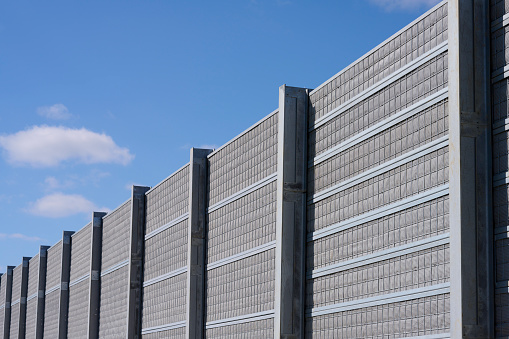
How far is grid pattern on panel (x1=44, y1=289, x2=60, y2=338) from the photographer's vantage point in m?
45.6

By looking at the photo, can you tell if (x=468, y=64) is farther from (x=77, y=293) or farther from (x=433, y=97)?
(x=77, y=293)

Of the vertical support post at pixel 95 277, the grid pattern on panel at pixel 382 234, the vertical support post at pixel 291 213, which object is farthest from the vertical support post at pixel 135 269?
the grid pattern on panel at pixel 382 234

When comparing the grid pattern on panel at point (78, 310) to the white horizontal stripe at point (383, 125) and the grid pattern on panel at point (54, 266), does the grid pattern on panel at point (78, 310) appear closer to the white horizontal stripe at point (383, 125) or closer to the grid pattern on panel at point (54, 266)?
the grid pattern on panel at point (54, 266)

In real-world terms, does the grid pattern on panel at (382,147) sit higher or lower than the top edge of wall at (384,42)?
lower

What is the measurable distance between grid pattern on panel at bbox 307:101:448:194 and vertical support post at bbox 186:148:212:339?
24.2 ft

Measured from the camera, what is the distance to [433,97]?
15.8m

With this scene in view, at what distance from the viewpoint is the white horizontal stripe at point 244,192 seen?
2250 cm

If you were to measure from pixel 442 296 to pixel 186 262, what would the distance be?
14.1 m

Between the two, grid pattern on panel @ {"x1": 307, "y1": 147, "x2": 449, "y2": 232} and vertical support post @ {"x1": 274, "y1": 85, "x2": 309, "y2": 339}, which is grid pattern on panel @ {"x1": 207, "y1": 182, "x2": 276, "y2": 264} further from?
grid pattern on panel @ {"x1": 307, "y1": 147, "x2": 449, "y2": 232}

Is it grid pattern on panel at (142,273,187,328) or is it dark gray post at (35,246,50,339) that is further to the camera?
dark gray post at (35,246,50,339)

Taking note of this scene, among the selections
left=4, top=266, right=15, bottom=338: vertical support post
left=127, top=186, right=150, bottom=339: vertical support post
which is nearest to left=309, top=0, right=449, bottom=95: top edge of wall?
left=127, top=186, right=150, bottom=339: vertical support post

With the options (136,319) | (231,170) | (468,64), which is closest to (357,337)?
(468,64)

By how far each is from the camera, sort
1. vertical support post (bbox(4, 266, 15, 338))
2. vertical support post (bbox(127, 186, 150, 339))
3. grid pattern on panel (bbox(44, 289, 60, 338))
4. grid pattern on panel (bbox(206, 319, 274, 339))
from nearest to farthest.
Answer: grid pattern on panel (bbox(206, 319, 274, 339))
vertical support post (bbox(127, 186, 150, 339))
grid pattern on panel (bbox(44, 289, 60, 338))
vertical support post (bbox(4, 266, 15, 338))

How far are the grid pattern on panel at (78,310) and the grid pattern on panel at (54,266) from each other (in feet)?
8.78
